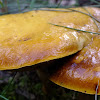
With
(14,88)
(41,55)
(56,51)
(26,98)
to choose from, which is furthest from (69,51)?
(14,88)

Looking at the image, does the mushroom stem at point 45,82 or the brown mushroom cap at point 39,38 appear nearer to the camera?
the brown mushroom cap at point 39,38

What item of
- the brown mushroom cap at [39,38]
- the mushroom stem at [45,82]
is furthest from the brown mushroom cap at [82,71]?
the mushroom stem at [45,82]

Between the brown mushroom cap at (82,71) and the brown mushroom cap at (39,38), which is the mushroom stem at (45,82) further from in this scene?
the brown mushroom cap at (39,38)

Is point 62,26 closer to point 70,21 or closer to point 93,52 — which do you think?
point 70,21

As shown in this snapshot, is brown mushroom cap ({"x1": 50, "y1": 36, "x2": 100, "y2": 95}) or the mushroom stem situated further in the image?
the mushroom stem

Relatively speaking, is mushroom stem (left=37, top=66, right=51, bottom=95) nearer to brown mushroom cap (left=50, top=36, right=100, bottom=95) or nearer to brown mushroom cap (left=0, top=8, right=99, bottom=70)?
brown mushroom cap (left=50, top=36, right=100, bottom=95)

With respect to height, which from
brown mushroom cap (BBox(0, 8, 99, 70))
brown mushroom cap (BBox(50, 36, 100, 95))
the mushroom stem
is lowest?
the mushroom stem

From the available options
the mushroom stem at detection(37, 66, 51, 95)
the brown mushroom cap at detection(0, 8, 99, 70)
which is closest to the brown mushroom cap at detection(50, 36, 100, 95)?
the brown mushroom cap at detection(0, 8, 99, 70)
